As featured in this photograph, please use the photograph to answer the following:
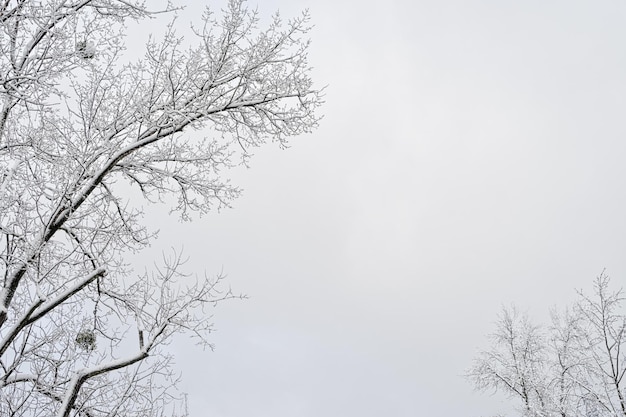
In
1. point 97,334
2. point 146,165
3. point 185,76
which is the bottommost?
point 97,334

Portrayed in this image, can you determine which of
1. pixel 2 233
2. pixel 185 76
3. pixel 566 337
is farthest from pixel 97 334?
pixel 566 337

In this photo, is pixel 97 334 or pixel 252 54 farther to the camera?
pixel 97 334

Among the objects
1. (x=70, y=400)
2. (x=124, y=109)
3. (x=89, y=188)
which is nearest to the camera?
(x=70, y=400)

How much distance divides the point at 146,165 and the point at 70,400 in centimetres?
290

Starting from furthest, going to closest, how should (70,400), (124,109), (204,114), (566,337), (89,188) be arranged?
(566,337), (124,109), (204,114), (89,188), (70,400)

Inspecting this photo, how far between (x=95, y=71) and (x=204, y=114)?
4.31 feet

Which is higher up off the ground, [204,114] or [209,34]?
[209,34]

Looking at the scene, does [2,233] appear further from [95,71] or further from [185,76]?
[185,76]

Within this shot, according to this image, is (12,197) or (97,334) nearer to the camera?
(12,197)

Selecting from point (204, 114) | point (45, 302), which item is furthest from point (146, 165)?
point (45, 302)

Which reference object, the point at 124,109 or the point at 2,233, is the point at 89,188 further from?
the point at 2,233

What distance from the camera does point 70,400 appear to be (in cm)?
526

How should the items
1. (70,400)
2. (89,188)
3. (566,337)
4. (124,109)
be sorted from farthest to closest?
(566,337) < (124,109) < (89,188) < (70,400)

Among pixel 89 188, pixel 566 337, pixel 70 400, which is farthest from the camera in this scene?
pixel 566 337
